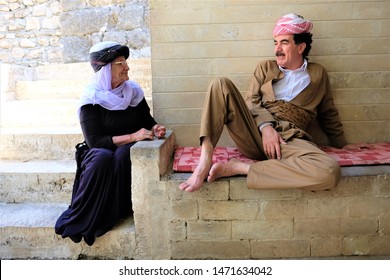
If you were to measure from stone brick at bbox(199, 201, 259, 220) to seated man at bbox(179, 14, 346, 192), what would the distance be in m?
0.18

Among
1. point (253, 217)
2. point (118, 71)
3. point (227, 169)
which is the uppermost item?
point (118, 71)

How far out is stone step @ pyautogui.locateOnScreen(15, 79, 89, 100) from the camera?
14.1ft

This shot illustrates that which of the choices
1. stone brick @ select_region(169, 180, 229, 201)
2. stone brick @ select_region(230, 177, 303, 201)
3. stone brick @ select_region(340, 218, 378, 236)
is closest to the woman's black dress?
stone brick @ select_region(169, 180, 229, 201)

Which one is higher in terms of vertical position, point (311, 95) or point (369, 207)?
point (311, 95)

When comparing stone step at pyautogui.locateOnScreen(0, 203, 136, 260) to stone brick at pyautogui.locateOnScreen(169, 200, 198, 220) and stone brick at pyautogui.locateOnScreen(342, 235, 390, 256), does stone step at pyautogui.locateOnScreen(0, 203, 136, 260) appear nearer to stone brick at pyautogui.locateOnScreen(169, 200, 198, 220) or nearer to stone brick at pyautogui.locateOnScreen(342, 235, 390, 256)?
stone brick at pyautogui.locateOnScreen(169, 200, 198, 220)

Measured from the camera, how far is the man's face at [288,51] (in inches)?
104

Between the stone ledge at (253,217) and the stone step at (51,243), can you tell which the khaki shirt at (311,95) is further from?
the stone step at (51,243)

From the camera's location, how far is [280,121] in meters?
2.58

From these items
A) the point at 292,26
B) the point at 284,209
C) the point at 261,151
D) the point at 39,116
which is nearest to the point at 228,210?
the point at 284,209

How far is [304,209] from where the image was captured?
2258 millimetres

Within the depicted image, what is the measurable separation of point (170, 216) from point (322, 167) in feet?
3.69

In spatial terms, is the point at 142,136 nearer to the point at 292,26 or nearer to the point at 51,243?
the point at 51,243

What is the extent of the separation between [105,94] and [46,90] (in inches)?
90.4

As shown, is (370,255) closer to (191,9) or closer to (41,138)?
(191,9)
